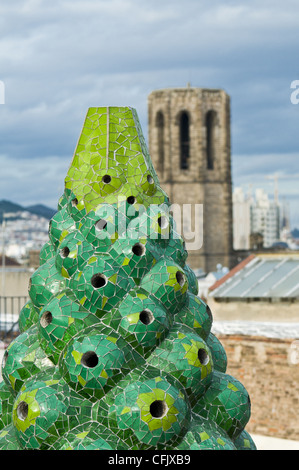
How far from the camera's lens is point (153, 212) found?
856cm

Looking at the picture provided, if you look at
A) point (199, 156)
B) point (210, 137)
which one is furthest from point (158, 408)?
point (210, 137)

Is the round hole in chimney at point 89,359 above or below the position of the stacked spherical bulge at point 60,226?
below

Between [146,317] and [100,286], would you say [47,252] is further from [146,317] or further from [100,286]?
[146,317]

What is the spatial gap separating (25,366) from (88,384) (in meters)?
0.76

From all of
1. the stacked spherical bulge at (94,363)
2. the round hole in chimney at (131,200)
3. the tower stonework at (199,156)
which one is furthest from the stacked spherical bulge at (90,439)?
the tower stonework at (199,156)

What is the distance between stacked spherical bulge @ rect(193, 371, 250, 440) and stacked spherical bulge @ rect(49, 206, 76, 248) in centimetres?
195

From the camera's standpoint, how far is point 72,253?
8.36 m

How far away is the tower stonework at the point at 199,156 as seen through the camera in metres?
111

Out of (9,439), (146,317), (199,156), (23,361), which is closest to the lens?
(146,317)

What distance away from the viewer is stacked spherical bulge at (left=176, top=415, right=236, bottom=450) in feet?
26.2

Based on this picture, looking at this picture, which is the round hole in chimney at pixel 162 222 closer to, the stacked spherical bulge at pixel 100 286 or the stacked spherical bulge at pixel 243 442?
the stacked spherical bulge at pixel 100 286

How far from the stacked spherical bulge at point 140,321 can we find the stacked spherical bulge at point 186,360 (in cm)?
10

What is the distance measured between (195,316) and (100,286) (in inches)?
40.0
